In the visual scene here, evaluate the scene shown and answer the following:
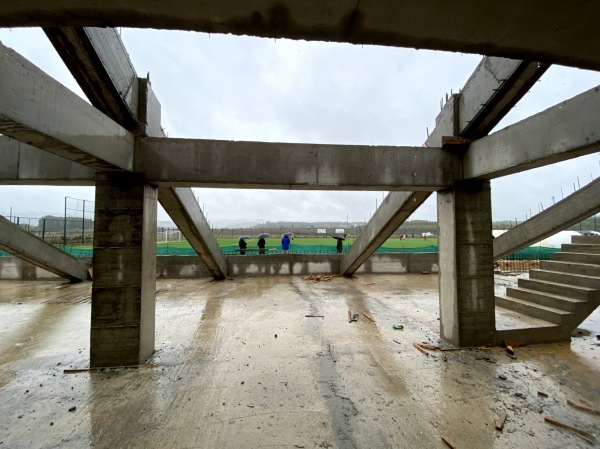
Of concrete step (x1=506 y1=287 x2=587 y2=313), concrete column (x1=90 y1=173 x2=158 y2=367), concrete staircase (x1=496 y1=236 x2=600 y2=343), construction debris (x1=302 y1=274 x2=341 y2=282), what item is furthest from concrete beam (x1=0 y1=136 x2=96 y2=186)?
concrete step (x1=506 y1=287 x2=587 y2=313)

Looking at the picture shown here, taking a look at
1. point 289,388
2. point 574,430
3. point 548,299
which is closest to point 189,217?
point 289,388

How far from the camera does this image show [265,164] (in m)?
5.26

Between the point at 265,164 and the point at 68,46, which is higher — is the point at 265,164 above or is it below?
below

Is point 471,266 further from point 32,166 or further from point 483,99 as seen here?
point 32,166

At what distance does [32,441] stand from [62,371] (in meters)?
1.90

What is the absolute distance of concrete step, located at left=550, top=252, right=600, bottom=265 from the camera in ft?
21.8

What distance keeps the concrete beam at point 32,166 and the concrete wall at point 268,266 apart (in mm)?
8888

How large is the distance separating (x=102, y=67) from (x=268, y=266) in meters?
11.5

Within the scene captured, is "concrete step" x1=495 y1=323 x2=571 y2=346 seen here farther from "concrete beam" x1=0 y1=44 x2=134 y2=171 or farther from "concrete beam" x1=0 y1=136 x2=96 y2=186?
"concrete beam" x1=0 y1=136 x2=96 y2=186

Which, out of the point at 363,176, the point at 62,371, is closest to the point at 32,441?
the point at 62,371

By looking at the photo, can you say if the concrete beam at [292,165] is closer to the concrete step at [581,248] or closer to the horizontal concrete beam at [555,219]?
the horizontal concrete beam at [555,219]

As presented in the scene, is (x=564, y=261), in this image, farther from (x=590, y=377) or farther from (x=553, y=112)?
(x=553, y=112)

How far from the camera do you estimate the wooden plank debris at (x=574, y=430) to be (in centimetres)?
313

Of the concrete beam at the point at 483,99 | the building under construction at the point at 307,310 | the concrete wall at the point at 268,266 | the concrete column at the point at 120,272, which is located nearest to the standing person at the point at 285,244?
the concrete wall at the point at 268,266
